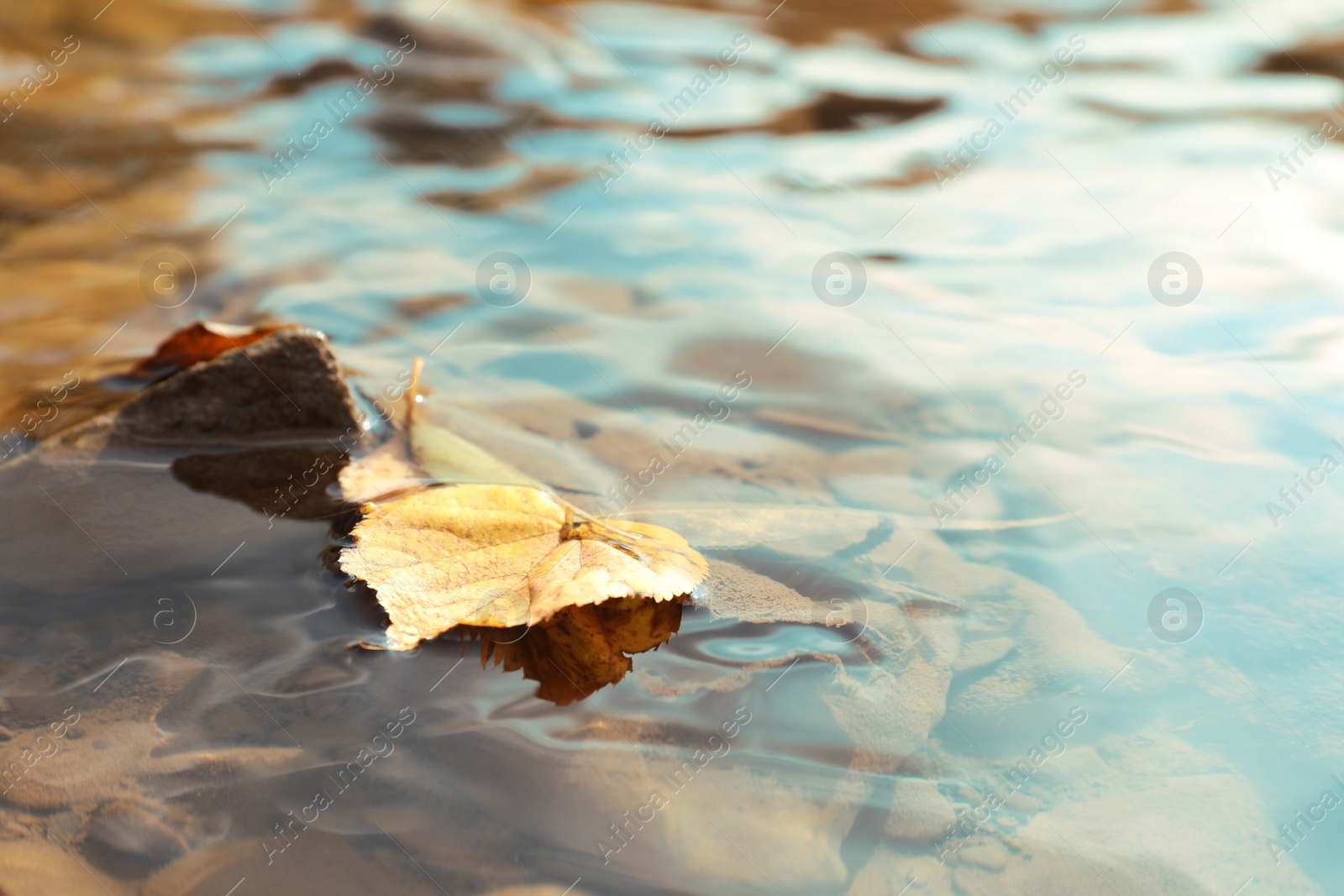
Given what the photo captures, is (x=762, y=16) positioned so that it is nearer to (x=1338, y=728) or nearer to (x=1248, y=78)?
(x=1248, y=78)

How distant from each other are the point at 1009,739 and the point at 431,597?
806 millimetres

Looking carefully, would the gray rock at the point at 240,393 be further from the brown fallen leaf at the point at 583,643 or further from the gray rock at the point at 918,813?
the gray rock at the point at 918,813

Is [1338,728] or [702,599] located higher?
[1338,728]

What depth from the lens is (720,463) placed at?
1.79m

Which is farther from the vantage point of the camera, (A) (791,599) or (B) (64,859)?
(A) (791,599)

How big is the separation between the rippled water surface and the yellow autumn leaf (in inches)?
2.3

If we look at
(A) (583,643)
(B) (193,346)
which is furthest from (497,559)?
(B) (193,346)

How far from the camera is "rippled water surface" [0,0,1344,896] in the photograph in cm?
110

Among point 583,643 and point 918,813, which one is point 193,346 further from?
point 918,813

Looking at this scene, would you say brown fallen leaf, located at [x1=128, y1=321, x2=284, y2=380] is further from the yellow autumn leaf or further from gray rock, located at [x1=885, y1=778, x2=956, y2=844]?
gray rock, located at [x1=885, y1=778, x2=956, y2=844]

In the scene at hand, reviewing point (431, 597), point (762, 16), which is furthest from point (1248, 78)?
point (431, 597)

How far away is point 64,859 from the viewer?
3.26 ft

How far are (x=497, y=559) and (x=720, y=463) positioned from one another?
53 cm

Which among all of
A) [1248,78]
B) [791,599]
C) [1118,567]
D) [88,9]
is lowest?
[88,9]
